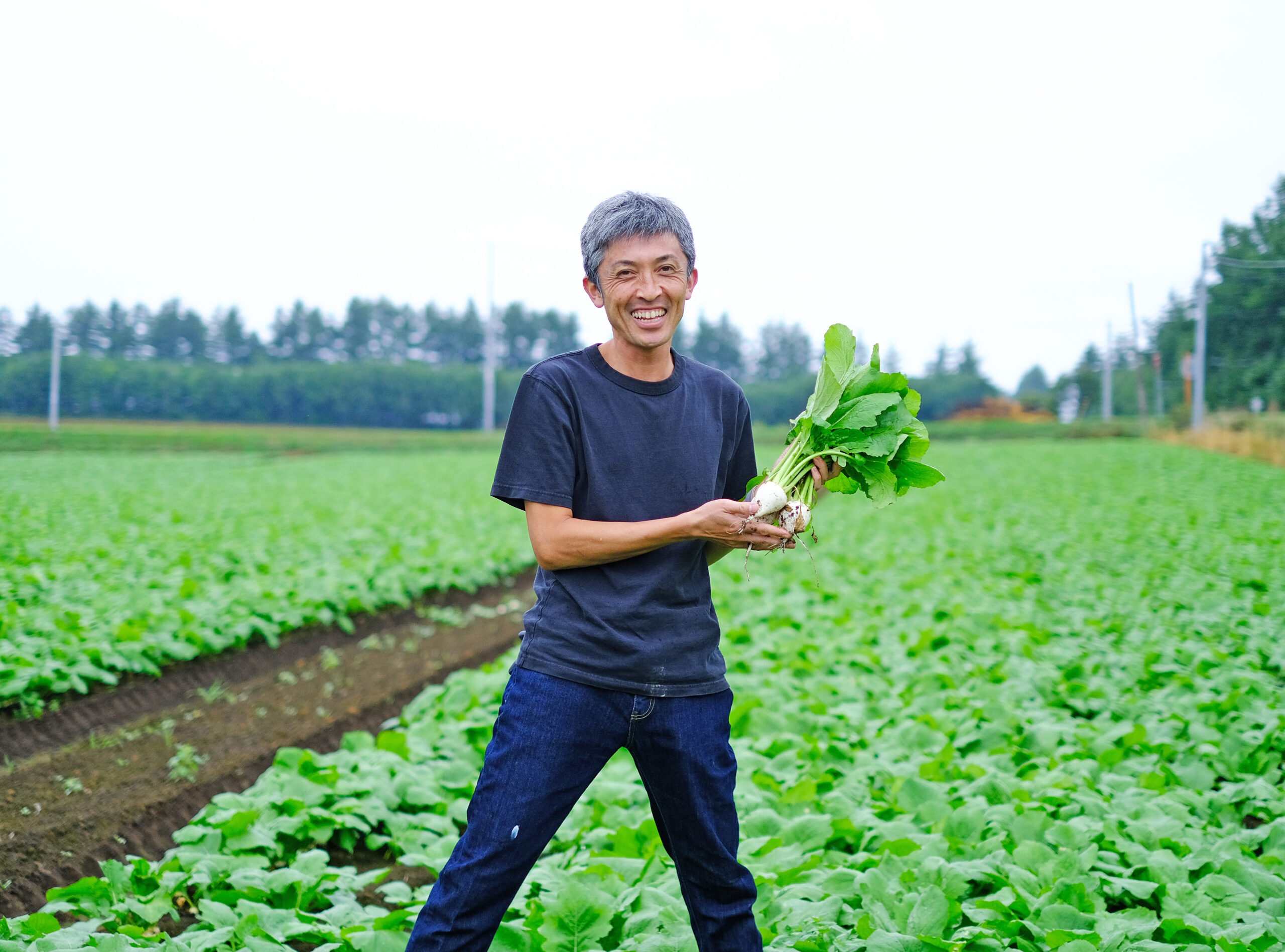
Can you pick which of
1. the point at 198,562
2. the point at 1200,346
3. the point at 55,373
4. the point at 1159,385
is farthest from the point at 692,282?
the point at 55,373

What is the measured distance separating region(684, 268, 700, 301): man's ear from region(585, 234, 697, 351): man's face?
6 cm

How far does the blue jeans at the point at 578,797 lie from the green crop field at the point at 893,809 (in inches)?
29.3

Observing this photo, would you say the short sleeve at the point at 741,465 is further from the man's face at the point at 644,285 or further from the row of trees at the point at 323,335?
the row of trees at the point at 323,335

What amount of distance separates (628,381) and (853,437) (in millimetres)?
→ 743

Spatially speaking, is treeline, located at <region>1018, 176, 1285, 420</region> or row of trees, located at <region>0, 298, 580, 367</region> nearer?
treeline, located at <region>1018, 176, 1285, 420</region>

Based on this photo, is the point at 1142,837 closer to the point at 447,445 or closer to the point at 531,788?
the point at 531,788

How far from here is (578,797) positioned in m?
2.34

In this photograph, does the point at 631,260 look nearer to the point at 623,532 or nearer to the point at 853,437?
the point at 623,532

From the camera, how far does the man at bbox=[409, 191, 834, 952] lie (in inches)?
87.5

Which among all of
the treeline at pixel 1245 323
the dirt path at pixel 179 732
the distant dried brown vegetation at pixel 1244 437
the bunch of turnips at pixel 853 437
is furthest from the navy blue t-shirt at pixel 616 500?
the treeline at pixel 1245 323

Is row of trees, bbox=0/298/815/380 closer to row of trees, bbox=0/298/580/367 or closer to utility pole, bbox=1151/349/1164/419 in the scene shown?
row of trees, bbox=0/298/580/367

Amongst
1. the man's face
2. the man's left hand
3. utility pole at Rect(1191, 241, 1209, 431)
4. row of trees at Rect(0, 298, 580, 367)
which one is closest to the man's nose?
the man's face

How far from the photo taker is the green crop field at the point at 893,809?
312 centimetres

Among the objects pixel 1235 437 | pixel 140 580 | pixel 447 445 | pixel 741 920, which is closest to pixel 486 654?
pixel 140 580
